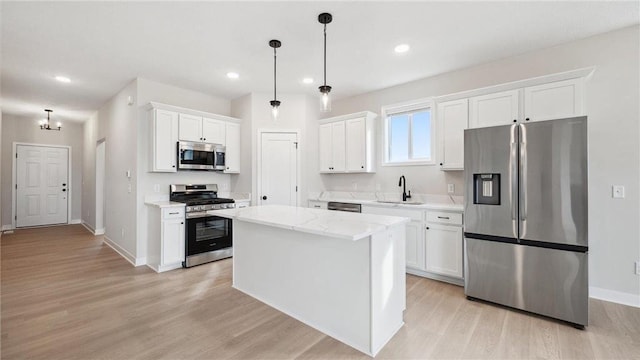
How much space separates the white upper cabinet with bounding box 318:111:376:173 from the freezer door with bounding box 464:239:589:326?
79.5 inches

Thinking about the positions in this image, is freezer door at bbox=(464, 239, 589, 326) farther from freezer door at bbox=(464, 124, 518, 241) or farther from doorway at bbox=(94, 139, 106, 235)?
doorway at bbox=(94, 139, 106, 235)

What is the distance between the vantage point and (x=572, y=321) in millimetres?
2344

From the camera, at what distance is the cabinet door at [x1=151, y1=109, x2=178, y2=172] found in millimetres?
3938

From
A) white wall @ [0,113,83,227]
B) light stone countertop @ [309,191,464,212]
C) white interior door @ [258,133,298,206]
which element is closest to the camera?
light stone countertop @ [309,191,464,212]

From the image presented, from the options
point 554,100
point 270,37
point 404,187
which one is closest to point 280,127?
point 270,37

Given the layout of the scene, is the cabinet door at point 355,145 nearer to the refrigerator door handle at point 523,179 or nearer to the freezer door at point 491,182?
the freezer door at point 491,182

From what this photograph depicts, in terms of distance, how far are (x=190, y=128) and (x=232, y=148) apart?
0.77m

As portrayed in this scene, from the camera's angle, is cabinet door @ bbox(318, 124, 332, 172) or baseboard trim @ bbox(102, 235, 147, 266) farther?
cabinet door @ bbox(318, 124, 332, 172)

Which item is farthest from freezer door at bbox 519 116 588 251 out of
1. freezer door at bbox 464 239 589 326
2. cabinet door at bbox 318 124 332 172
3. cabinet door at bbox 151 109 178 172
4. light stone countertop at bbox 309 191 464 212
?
cabinet door at bbox 151 109 178 172

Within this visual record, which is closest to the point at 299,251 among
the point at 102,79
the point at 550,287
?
the point at 550,287

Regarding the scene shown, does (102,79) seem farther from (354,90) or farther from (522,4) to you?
(522,4)

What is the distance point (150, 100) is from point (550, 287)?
5.29 meters

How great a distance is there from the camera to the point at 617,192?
279 centimetres

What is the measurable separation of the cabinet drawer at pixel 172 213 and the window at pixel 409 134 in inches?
122
